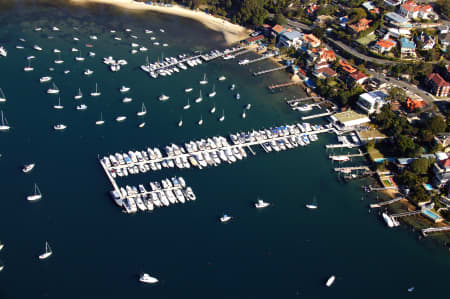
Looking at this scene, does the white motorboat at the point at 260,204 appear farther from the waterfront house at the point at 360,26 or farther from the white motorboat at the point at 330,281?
the waterfront house at the point at 360,26

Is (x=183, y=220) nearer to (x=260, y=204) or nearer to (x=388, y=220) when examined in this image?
(x=260, y=204)

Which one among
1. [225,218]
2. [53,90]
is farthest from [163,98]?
[225,218]

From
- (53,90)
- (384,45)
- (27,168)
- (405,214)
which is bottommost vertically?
(27,168)

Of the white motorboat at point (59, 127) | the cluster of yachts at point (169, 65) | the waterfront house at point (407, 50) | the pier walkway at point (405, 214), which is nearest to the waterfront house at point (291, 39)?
the cluster of yachts at point (169, 65)

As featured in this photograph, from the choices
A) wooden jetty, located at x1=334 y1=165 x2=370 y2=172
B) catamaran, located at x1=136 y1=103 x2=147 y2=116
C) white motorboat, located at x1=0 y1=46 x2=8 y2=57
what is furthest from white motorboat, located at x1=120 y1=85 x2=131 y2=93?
wooden jetty, located at x1=334 y1=165 x2=370 y2=172

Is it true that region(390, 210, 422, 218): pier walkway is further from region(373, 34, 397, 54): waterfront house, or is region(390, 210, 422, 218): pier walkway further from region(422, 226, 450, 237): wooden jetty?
region(373, 34, 397, 54): waterfront house

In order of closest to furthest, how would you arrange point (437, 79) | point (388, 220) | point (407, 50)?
1. point (388, 220)
2. point (437, 79)
3. point (407, 50)

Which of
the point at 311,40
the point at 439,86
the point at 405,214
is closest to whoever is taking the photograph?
the point at 405,214
